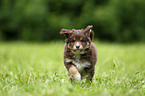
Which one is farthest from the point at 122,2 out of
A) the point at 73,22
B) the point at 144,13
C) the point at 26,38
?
the point at 26,38

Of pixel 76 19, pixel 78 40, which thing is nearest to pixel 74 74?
pixel 78 40

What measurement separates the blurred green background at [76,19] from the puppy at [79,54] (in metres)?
19.8

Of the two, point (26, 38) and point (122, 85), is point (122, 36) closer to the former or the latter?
point (26, 38)

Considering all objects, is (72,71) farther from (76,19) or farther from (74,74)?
(76,19)

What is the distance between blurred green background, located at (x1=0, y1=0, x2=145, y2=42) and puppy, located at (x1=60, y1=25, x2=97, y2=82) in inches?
778

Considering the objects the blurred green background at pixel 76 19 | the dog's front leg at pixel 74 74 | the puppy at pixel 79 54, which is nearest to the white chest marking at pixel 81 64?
the puppy at pixel 79 54

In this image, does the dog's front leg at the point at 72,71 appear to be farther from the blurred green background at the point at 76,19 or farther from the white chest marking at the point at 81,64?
the blurred green background at the point at 76,19

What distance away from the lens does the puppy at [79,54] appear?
3.69 metres

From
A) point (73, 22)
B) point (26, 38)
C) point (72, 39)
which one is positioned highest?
point (72, 39)

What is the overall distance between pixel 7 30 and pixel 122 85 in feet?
85.4

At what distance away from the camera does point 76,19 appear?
85.3 feet

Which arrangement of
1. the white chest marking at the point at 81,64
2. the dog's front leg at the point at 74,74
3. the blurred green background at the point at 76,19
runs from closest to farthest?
the dog's front leg at the point at 74,74
the white chest marking at the point at 81,64
the blurred green background at the point at 76,19

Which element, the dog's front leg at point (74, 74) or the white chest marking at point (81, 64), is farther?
the white chest marking at point (81, 64)

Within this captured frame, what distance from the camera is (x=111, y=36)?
82.4ft
